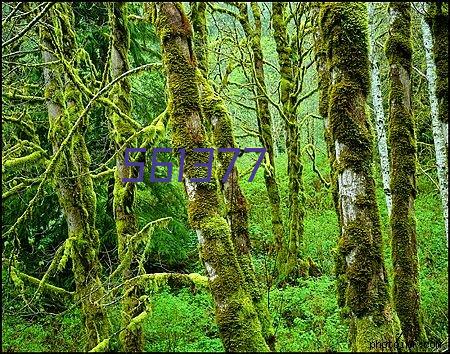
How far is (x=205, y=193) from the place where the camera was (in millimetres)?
3352

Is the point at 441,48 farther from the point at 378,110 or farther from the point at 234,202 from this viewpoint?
the point at 378,110

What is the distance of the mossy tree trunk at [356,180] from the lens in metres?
2.97

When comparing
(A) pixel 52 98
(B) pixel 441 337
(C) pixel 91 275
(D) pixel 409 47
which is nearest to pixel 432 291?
(B) pixel 441 337

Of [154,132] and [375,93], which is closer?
[154,132]

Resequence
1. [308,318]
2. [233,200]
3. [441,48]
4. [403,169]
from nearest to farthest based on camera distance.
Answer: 1. [441,48]
2. [233,200]
3. [403,169]
4. [308,318]

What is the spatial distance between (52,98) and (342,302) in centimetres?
513

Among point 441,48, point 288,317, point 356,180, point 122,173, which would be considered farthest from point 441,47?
point 288,317

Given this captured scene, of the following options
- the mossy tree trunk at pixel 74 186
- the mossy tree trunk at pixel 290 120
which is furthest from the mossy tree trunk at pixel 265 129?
the mossy tree trunk at pixel 74 186

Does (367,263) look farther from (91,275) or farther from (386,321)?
(91,275)

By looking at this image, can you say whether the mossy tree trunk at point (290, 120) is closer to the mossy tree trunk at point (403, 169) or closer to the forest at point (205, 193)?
the forest at point (205, 193)

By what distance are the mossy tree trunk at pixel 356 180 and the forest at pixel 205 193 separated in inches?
0.4

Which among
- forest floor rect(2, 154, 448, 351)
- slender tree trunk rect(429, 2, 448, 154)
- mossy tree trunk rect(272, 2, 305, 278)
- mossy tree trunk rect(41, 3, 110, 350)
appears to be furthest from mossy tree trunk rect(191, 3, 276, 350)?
mossy tree trunk rect(272, 2, 305, 278)

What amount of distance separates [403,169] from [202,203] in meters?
2.93

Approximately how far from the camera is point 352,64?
10.3 feet
